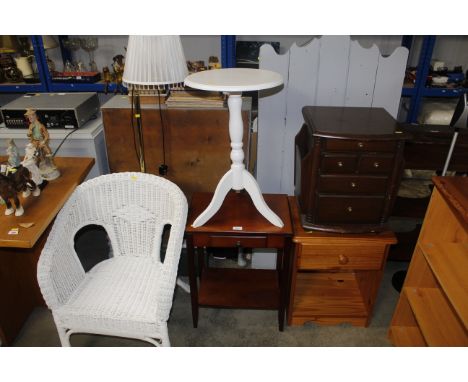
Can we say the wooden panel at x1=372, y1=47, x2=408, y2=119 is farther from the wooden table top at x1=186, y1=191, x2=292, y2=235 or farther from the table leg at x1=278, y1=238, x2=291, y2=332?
the table leg at x1=278, y1=238, x2=291, y2=332

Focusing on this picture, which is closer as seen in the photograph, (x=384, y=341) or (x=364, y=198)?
(x=364, y=198)

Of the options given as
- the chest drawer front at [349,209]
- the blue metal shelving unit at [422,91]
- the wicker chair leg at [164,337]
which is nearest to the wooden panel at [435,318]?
the chest drawer front at [349,209]

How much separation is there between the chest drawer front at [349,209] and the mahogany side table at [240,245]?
0.19 metres

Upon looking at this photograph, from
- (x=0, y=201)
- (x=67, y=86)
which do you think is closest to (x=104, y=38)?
(x=67, y=86)

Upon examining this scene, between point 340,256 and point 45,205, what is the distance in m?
1.46

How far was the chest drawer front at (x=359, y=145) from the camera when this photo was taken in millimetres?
1604

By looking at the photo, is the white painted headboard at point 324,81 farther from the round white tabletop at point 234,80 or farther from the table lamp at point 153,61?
the table lamp at point 153,61

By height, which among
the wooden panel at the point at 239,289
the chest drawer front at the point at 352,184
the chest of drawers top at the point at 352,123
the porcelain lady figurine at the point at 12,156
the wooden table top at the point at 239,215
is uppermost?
the chest of drawers top at the point at 352,123

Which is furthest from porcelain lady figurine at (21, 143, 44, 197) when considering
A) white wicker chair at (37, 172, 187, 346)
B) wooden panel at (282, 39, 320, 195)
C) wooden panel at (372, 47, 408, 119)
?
wooden panel at (372, 47, 408, 119)

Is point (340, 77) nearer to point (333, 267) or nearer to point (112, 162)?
point (333, 267)

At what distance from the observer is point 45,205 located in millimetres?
1798

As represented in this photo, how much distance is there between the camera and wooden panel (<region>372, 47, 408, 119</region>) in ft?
6.23

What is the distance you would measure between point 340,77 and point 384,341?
1448 mm

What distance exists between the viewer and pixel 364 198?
1747 mm
